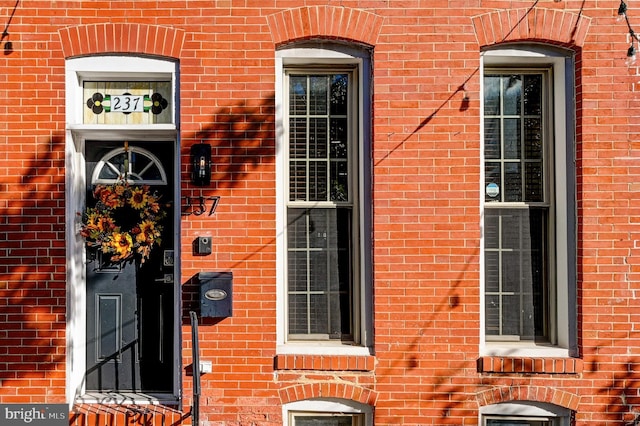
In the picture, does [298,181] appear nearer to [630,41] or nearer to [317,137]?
[317,137]

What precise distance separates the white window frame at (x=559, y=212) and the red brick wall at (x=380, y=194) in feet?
0.34

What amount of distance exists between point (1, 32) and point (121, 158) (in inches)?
57.4

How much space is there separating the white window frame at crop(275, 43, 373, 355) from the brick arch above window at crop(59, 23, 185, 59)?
1.09 metres

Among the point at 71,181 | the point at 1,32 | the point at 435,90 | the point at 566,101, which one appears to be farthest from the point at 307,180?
the point at 1,32

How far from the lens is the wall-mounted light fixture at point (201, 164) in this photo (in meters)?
4.46

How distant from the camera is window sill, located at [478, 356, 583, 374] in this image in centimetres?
442

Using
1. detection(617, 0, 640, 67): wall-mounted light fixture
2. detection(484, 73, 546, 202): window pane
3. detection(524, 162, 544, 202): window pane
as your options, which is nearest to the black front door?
detection(484, 73, 546, 202): window pane

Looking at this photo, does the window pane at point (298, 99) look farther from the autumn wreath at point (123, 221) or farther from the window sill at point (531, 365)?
the window sill at point (531, 365)

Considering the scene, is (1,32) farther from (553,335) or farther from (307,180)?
(553,335)

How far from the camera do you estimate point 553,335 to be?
4.68 m

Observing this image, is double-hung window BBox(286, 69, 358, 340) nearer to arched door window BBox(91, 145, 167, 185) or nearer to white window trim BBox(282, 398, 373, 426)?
white window trim BBox(282, 398, 373, 426)

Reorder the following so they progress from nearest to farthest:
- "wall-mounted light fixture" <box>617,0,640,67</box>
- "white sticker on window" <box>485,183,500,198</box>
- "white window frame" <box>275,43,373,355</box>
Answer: "wall-mounted light fixture" <box>617,0,640,67</box>, "white window frame" <box>275,43,373,355</box>, "white sticker on window" <box>485,183,500,198</box>

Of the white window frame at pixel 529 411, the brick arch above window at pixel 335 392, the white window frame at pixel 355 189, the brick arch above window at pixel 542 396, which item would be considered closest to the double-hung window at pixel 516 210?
the brick arch above window at pixel 542 396

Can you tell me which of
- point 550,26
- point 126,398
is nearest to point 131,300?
point 126,398
